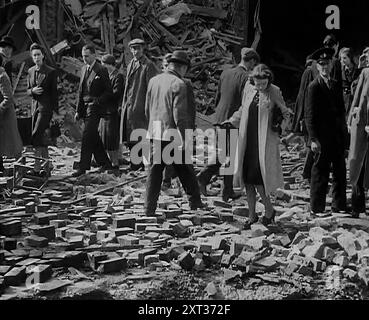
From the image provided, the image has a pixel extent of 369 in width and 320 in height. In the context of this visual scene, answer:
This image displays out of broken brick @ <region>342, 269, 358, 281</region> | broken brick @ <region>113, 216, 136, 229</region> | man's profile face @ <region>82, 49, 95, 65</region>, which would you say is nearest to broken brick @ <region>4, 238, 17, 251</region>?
broken brick @ <region>113, 216, 136, 229</region>

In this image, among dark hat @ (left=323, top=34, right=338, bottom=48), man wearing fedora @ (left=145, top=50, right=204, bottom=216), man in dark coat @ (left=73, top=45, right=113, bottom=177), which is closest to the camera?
man wearing fedora @ (left=145, top=50, right=204, bottom=216)

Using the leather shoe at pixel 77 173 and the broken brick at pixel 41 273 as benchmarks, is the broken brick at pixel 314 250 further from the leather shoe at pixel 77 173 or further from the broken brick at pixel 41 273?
the leather shoe at pixel 77 173

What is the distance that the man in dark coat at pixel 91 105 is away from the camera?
5609 mm

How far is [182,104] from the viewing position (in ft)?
15.2

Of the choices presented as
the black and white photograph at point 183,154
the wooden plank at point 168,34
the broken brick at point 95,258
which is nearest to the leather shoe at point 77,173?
the black and white photograph at point 183,154

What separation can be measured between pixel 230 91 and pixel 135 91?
1020 millimetres

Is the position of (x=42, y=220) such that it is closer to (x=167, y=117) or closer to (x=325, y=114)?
(x=167, y=117)

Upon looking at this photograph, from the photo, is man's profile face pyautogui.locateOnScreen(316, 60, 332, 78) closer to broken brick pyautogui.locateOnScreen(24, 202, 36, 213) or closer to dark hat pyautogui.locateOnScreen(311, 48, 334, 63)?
dark hat pyautogui.locateOnScreen(311, 48, 334, 63)

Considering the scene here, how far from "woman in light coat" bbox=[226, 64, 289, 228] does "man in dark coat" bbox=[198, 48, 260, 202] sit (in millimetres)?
410

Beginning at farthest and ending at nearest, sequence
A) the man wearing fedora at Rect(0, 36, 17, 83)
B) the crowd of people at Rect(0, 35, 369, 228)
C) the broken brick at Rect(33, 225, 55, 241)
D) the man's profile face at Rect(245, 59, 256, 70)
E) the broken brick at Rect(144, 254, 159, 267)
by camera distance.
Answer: the man wearing fedora at Rect(0, 36, 17, 83) → the man's profile face at Rect(245, 59, 256, 70) → the crowd of people at Rect(0, 35, 369, 228) → the broken brick at Rect(33, 225, 55, 241) → the broken brick at Rect(144, 254, 159, 267)

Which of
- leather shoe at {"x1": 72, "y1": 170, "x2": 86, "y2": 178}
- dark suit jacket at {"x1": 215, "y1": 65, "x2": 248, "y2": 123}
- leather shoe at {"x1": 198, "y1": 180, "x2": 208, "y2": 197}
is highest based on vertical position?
dark suit jacket at {"x1": 215, "y1": 65, "x2": 248, "y2": 123}

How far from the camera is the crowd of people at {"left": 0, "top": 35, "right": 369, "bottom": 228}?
4504mm
